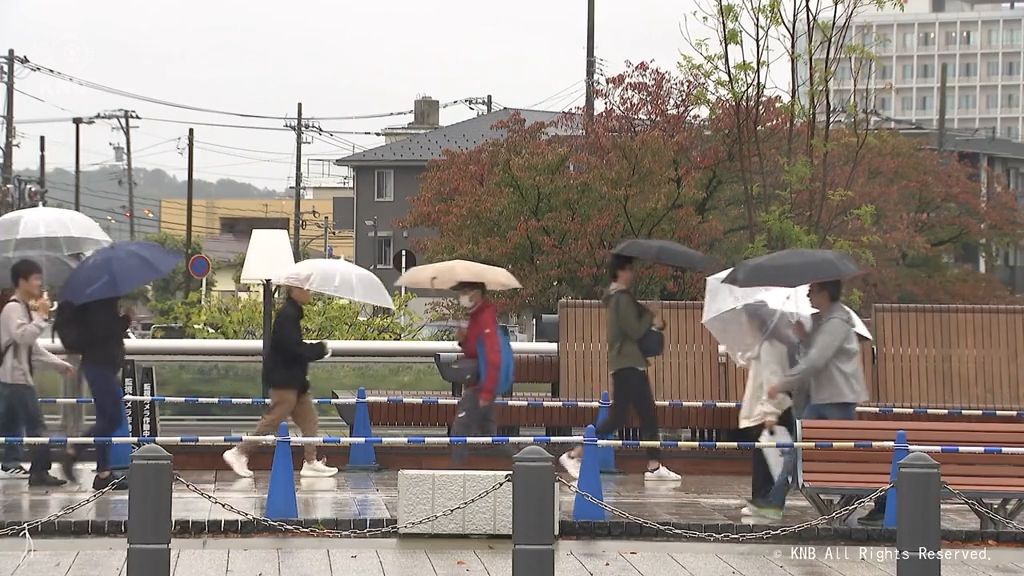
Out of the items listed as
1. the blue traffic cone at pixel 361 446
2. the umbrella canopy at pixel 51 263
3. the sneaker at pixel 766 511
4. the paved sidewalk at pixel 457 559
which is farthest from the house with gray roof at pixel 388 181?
the paved sidewalk at pixel 457 559

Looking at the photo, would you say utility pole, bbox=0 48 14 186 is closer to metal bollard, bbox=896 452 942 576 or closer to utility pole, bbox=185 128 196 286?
utility pole, bbox=185 128 196 286

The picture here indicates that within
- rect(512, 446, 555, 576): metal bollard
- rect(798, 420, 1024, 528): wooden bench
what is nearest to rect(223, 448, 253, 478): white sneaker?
rect(798, 420, 1024, 528): wooden bench

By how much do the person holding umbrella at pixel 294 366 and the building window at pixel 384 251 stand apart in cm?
6401

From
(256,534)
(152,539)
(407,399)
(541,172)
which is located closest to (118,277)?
(256,534)

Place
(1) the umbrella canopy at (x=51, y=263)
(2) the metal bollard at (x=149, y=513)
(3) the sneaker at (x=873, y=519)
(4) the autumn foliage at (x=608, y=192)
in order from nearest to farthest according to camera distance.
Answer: (2) the metal bollard at (x=149, y=513) < (3) the sneaker at (x=873, y=519) < (1) the umbrella canopy at (x=51, y=263) < (4) the autumn foliage at (x=608, y=192)

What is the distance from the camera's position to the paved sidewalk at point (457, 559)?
909 cm

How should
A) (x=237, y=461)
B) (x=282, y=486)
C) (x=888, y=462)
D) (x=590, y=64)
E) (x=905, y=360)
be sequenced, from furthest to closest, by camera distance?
(x=590, y=64)
(x=905, y=360)
(x=237, y=461)
(x=282, y=486)
(x=888, y=462)

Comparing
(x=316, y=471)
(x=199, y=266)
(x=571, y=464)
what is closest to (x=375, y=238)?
(x=199, y=266)

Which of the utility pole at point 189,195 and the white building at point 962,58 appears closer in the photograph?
the utility pole at point 189,195

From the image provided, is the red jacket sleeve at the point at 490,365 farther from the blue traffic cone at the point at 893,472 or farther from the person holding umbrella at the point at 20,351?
the person holding umbrella at the point at 20,351

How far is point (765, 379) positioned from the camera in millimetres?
11078

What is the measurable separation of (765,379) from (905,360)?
4.97m

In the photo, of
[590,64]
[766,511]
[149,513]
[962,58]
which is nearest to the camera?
[149,513]

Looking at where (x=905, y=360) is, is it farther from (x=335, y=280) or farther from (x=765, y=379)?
(x=335, y=280)
